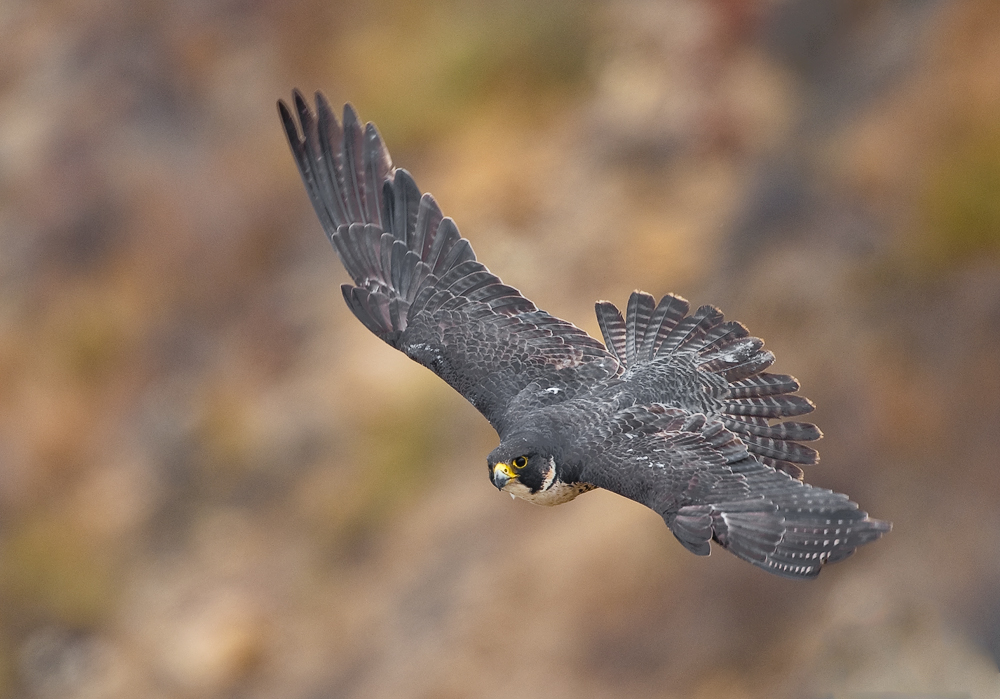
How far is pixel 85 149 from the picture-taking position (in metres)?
26.9

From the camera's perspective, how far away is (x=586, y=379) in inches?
384

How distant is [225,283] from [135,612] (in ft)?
23.3

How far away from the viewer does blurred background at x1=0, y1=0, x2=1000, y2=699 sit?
18.1m

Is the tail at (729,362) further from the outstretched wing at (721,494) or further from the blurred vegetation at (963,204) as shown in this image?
the blurred vegetation at (963,204)

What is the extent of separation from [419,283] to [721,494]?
3.66 m

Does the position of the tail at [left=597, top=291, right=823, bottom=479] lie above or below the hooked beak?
above

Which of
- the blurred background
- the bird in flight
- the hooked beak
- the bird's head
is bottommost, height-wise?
the hooked beak

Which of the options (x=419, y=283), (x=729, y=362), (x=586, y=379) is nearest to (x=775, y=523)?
(x=729, y=362)

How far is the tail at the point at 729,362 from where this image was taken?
30.2ft

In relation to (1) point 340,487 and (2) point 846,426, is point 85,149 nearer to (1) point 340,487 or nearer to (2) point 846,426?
(1) point 340,487

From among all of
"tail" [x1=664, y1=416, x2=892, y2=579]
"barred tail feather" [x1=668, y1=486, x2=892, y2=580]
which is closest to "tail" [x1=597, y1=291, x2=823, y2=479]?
"tail" [x1=664, y1=416, x2=892, y2=579]

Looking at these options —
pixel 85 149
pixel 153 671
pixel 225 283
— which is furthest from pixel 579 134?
pixel 153 671

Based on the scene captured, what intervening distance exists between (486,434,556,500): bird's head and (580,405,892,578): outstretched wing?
30 cm

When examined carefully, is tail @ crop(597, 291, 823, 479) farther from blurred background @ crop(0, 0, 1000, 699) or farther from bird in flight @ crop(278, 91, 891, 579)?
blurred background @ crop(0, 0, 1000, 699)
